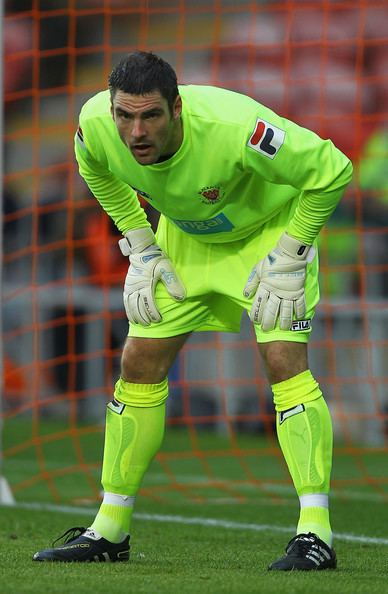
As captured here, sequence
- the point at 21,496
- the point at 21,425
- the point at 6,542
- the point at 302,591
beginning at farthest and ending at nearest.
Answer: the point at 21,425
the point at 21,496
the point at 6,542
the point at 302,591

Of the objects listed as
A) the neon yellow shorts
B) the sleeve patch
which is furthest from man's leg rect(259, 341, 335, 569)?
the sleeve patch

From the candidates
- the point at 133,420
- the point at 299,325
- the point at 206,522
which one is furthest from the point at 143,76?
the point at 206,522

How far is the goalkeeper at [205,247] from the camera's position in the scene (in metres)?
3.60

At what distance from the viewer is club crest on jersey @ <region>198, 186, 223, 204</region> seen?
12.2 feet

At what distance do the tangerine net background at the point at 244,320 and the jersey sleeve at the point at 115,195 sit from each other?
4031 mm

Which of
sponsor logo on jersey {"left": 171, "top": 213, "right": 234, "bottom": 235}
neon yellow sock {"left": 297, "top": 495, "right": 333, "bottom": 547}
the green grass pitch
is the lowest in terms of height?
the green grass pitch

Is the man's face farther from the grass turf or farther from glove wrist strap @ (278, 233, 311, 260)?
the grass turf

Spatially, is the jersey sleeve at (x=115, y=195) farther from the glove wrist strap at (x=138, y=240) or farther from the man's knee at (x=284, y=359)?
the man's knee at (x=284, y=359)

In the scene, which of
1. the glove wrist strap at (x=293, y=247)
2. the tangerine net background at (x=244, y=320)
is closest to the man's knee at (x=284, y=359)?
the glove wrist strap at (x=293, y=247)

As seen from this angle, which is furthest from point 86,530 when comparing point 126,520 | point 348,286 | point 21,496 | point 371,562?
point 348,286

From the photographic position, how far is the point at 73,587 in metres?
3.17

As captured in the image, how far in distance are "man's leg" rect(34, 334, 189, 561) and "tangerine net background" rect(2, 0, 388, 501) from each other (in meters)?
3.96

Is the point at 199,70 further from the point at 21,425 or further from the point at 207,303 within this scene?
the point at 207,303

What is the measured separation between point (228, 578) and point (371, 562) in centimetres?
74
